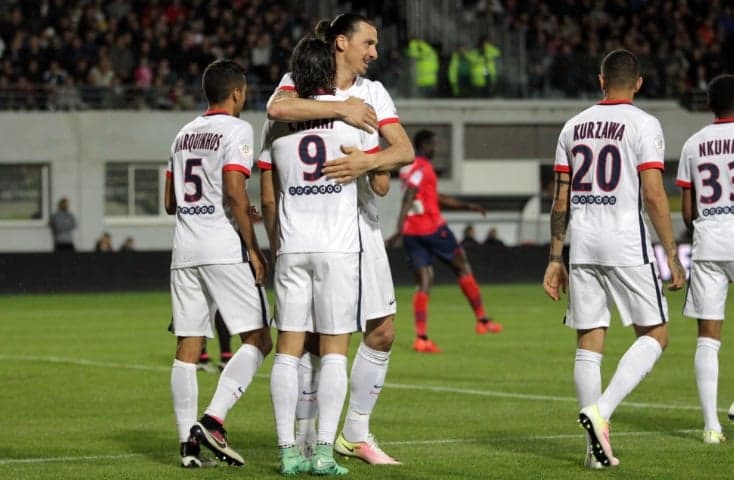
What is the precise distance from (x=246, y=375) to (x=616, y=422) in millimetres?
2988

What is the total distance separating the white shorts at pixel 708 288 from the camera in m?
9.70

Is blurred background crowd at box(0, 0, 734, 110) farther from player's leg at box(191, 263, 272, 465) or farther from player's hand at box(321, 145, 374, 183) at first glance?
player's hand at box(321, 145, 374, 183)

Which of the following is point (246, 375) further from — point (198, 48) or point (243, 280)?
point (198, 48)

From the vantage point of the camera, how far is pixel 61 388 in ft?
43.9

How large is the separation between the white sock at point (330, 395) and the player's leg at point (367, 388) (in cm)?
45

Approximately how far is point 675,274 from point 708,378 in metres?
1.42

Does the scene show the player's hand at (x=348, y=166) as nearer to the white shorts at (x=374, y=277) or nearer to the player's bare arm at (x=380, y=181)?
the player's bare arm at (x=380, y=181)

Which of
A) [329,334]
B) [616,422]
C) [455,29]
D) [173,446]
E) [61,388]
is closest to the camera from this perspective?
[329,334]

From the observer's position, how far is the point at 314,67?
26.1 feet

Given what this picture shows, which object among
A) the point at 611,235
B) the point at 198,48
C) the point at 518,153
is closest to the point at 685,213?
the point at 611,235

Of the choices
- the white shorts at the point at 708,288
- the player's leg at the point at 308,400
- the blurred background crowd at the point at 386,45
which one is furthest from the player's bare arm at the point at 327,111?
the blurred background crowd at the point at 386,45

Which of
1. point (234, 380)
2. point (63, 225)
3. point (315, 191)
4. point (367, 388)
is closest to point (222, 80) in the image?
point (315, 191)

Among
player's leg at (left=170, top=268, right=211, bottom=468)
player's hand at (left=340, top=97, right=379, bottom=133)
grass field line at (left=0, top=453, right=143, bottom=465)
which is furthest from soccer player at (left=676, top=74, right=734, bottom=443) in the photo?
grass field line at (left=0, top=453, right=143, bottom=465)

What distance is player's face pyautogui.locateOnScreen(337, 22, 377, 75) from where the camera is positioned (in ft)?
26.2
